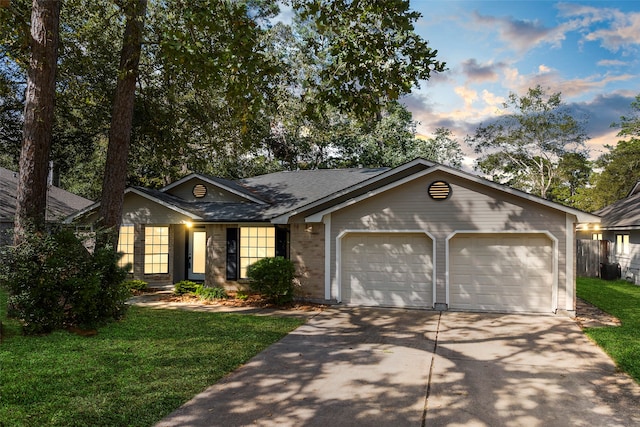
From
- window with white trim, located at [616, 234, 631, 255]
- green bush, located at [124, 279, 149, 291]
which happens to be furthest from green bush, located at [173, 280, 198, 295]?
A: window with white trim, located at [616, 234, 631, 255]

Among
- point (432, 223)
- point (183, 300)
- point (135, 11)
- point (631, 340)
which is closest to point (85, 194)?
point (183, 300)

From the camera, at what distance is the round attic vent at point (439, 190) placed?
11586 millimetres

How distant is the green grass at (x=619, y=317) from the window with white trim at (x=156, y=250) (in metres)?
13.4

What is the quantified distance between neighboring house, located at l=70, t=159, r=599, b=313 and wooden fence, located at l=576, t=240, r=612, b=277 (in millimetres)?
11881

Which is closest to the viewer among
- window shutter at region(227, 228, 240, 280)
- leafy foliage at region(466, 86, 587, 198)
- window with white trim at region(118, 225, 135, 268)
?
window shutter at region(227, 228, 240, 280)

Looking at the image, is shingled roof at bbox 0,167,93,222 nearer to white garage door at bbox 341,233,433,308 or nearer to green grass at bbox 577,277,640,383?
white garage door at bbox 341,233,433,308

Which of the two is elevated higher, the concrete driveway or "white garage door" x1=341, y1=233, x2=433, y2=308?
"white garage door" x1=341, y1=233, x2=433, y2=308

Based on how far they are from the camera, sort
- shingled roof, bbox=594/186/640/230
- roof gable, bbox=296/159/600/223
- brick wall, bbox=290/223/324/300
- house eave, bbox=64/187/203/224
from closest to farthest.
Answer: roof gable, bbox=296/159/600/223, brick wall, bbox=290/223/324/300, house eave, bbox=64/187/203/224, shingled roof, bbox=594/186/640/230

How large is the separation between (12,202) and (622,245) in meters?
29.5

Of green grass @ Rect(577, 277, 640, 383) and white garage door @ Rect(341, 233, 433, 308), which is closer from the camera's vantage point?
green grass @ Rect(577, 277, 640, 383)

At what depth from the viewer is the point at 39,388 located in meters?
5.50

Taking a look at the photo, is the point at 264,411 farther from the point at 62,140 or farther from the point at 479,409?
the point at 62,140

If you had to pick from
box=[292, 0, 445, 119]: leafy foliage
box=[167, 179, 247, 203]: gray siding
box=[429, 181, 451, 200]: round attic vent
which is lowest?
box=[429, 181, 451, 200]: round attic vent

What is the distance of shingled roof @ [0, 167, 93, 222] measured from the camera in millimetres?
18938
